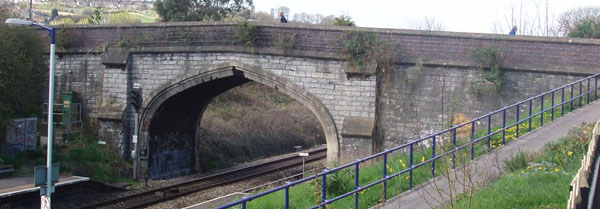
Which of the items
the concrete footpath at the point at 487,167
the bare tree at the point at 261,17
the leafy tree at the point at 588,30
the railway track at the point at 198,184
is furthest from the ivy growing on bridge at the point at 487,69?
the bare tree at the point at 261,17

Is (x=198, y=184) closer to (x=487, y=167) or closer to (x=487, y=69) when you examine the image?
(x=487, y=69)

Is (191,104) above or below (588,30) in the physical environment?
below

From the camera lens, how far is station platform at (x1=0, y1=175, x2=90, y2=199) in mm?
15258

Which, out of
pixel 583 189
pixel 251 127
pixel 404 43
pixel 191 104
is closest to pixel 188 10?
pixel 251 127

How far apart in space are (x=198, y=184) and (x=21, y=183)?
537 cm

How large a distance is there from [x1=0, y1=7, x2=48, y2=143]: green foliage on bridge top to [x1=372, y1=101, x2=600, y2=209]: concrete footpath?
14872 mm

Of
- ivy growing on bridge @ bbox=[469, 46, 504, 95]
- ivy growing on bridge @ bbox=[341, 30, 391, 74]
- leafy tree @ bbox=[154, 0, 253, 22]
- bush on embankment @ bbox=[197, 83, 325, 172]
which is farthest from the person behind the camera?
leafy tree @ bbox=[154, 0, 253, 22]

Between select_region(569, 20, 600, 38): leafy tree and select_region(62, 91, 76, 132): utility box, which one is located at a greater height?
select_region(569, 20, 600, 38): leafy tree

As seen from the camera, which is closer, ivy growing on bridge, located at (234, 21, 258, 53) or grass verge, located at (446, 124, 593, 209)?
grass verge, located at (446, 124, 593, 209)

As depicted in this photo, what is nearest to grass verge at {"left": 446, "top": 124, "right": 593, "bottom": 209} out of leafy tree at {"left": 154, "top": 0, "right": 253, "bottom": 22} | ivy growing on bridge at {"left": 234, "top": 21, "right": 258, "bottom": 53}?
ivy growing on bridge at {"left": 234, "top": 21, "right": 258, "bottom": 53}

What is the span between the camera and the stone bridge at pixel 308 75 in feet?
51.0

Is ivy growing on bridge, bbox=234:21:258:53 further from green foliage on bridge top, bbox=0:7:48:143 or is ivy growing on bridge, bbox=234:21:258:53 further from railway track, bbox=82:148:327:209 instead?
green foliage on bridge top, bbox=0:7:48:143

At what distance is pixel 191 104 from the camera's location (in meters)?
22.1

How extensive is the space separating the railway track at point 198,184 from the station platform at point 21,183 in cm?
161
